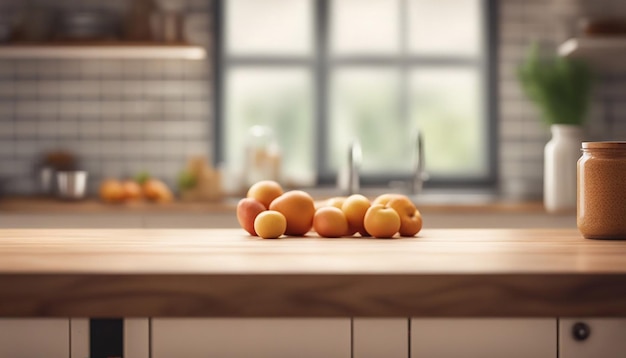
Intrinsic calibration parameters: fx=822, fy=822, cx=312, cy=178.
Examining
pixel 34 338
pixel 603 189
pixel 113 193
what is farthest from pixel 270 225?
pixel 113 193

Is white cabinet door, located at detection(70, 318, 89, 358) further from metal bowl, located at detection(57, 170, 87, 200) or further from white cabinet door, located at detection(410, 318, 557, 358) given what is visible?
metal bowl, located at detection(57, 170, 87, 200)

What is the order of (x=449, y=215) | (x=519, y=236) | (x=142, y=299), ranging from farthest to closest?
(x=449, y=215), (x=519, y=236), (x=142, y=299)

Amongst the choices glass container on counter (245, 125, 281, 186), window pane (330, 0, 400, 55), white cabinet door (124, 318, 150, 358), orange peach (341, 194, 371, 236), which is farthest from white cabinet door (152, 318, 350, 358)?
window pane (330, 0, 400, 55)

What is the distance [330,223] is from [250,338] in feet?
1.52

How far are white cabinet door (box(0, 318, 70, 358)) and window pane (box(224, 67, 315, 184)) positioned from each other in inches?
114

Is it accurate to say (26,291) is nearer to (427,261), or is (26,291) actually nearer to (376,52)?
(427,261)

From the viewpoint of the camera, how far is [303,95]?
4.29m

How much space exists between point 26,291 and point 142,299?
175mm

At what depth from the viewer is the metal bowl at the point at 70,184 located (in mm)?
3770

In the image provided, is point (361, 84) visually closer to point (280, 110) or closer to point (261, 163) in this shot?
point (280, 110)

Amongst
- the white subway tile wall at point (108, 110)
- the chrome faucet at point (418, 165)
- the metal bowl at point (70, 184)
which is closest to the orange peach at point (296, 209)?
the chrome faucet at point (418, 165)

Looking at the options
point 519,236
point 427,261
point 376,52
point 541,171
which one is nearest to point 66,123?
point 376,52

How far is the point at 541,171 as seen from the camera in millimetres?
4199

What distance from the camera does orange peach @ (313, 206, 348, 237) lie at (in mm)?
1774
